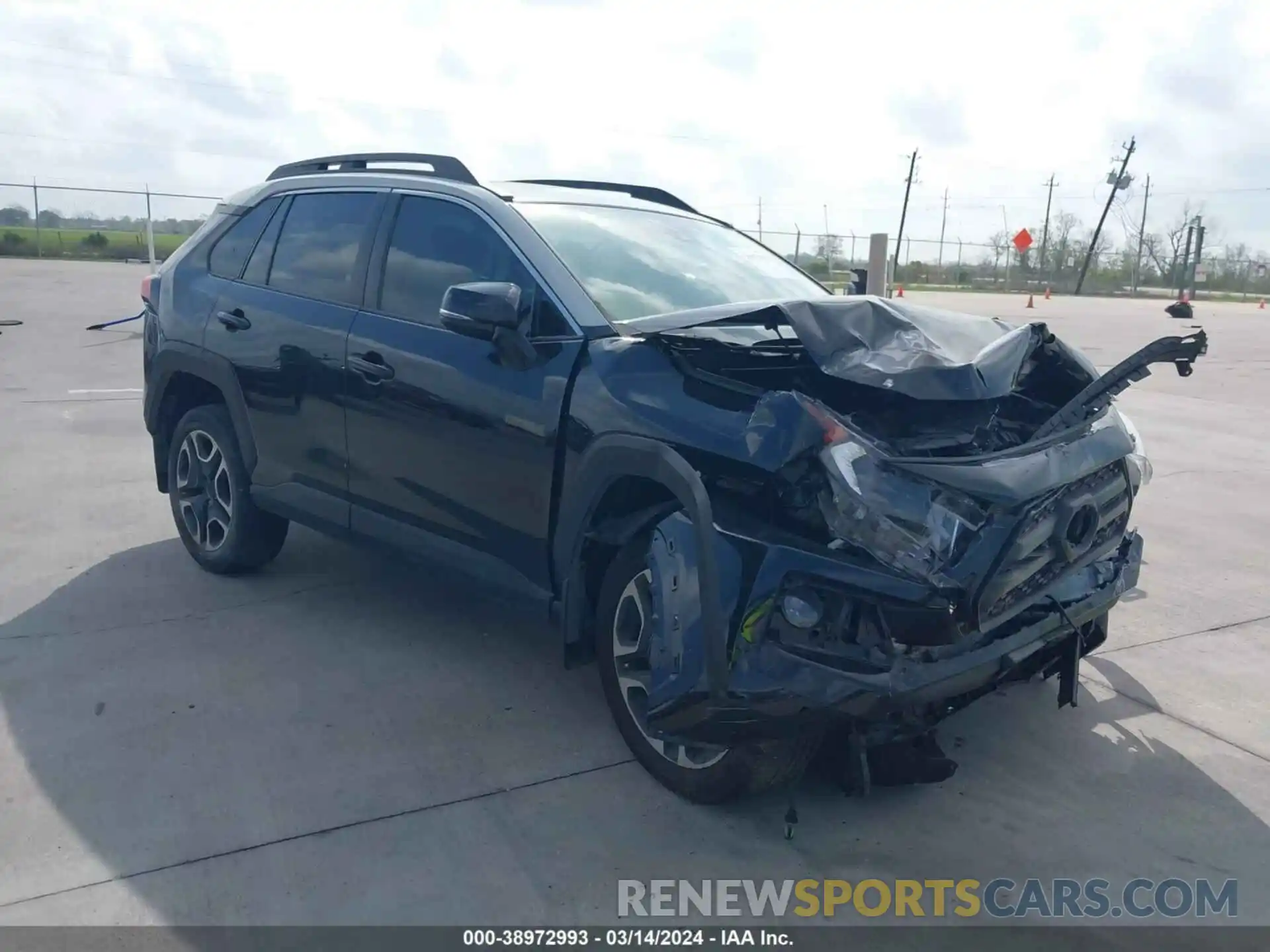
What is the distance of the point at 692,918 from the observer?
3037mm

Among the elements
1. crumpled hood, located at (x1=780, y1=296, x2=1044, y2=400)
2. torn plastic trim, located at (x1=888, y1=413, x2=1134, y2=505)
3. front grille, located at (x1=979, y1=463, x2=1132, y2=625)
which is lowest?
front grille, located at (x1=979, y1=463, x2=1132, y2=625)

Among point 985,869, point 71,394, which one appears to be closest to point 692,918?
point 985,869

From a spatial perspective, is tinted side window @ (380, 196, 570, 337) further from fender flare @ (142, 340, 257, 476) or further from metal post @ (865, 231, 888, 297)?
metal post @ (865, 231, 888, 297)

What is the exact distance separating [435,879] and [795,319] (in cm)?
191

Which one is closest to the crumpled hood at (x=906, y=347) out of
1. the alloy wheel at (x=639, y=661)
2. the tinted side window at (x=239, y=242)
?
the alloy wheel at (x=639, y=661)

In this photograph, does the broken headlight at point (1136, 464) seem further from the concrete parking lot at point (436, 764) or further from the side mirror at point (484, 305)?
the side mirror at point (484, 305)

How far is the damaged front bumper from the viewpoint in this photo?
9.86 ft

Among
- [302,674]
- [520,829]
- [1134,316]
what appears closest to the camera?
[520,829]

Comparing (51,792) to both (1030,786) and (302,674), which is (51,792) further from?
(1030,786)

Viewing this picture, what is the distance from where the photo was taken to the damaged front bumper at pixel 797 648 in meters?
3.01

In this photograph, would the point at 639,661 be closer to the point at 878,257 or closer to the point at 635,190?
the point at 635,190

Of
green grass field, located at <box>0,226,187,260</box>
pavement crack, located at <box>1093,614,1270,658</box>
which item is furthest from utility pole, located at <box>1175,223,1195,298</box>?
pavement crack, located at <box>1093,614,1270,658</box>

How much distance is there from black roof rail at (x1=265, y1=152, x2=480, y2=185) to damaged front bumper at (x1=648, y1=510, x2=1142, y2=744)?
2158 millimetres

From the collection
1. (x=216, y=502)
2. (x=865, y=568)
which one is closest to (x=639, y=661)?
(x=865, y=568)
